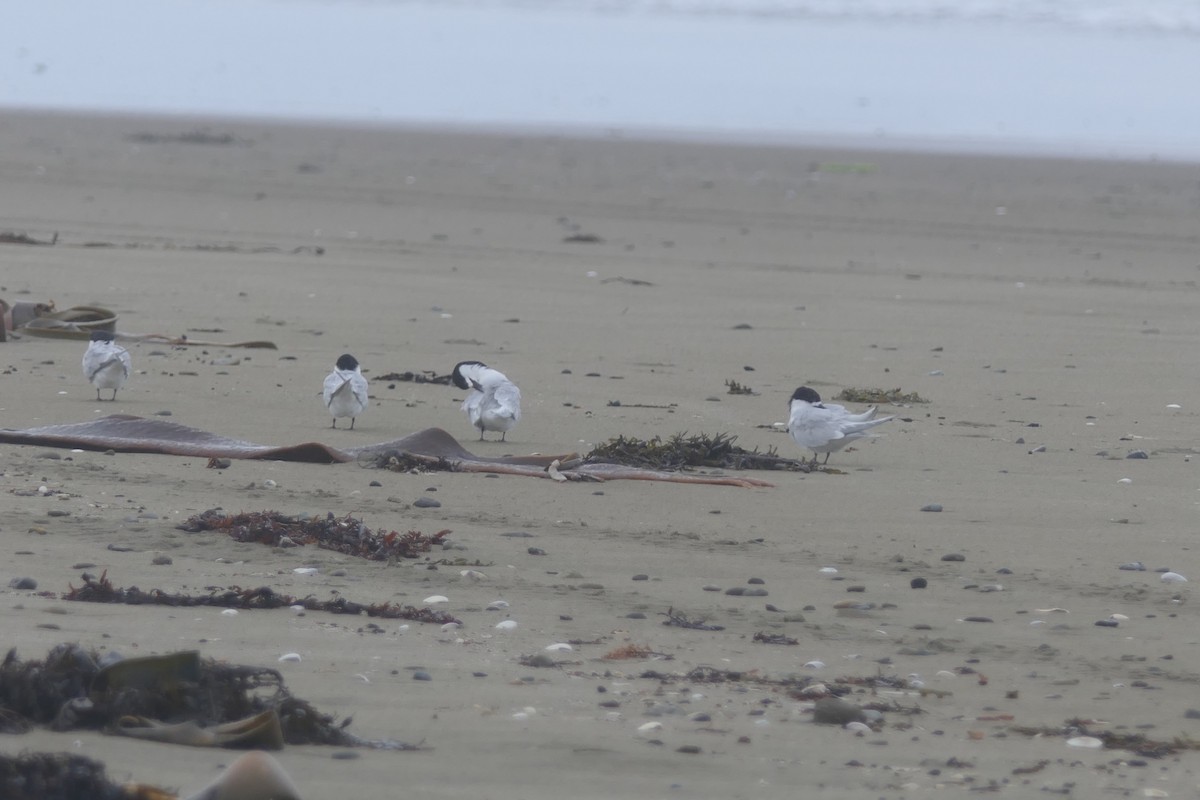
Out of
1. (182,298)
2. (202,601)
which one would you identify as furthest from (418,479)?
(182,298)

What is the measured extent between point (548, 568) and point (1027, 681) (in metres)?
1.57

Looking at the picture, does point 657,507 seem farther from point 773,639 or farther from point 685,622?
point 773,639

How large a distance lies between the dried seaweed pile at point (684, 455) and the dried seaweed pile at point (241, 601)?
2.15 meters

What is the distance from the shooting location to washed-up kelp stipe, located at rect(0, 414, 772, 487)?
6.35m

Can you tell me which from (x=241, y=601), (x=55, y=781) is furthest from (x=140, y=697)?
(x=241, y=601)

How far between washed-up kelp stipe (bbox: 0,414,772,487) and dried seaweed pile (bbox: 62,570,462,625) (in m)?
1.85

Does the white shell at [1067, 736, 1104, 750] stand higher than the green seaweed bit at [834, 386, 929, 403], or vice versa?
the green seaweed bit at [834, 386, 929, 403]

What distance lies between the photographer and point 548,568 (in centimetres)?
505

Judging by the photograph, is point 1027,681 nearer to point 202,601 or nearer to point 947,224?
point 202,601

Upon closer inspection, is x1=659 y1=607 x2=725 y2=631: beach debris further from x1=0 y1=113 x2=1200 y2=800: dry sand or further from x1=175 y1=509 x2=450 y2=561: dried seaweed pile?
x1=175 y1=509 x2=450 y2=561: dried seaweed pile

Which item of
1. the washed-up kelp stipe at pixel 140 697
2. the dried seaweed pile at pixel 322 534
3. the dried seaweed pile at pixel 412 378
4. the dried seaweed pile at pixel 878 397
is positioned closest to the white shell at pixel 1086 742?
the washed-up kelp stipe at pixel 140 697

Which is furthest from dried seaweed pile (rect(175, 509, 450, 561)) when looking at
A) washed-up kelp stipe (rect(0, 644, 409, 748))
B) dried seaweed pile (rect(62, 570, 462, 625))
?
washed-up kelp stipe (rect(0, 644, 409, 748))

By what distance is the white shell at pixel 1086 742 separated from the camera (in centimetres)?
359

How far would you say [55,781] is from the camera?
290 cm
